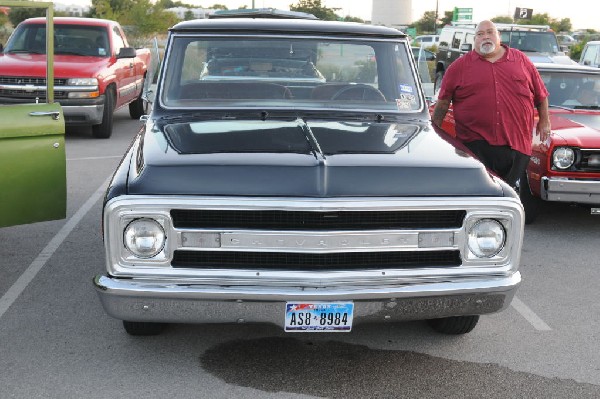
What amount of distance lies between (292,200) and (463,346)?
1568 mm

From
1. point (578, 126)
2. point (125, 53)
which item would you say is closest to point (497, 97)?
point (578, 126)

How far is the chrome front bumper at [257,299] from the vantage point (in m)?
3.91

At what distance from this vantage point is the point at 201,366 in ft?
14.6

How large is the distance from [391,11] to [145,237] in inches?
3999

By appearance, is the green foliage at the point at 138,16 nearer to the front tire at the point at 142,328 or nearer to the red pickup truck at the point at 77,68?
the red pickup truck at the point at 77,68

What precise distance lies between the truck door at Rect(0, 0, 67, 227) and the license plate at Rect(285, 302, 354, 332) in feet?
7.11

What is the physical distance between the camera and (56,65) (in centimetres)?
1255

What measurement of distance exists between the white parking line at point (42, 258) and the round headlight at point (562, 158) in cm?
428

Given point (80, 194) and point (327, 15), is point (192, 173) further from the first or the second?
point (327, 15)

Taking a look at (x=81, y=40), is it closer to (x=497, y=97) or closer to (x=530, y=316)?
(x=497, y=97)

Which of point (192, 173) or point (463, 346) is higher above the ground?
point (192, 173)

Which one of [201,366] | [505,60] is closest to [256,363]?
[201,366]

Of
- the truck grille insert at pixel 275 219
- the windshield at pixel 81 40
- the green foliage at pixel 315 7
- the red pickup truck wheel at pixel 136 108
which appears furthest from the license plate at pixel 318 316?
the green foliage at pixel 315 7

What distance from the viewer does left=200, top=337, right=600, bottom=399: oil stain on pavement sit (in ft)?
13.7
